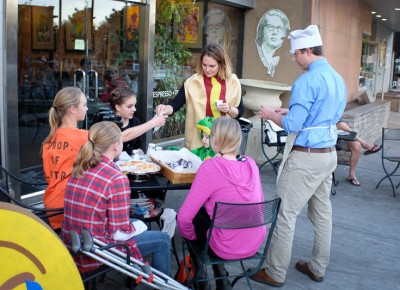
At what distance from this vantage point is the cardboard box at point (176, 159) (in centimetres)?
332

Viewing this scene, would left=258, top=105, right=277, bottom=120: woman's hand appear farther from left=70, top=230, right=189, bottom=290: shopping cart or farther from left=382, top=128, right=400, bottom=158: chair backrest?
left=382, top=128, right=400, bottom=158: chair backrest

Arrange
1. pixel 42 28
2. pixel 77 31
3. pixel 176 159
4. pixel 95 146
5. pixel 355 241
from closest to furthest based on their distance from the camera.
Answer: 1. pixel 95 146
2. pixel 176 159
3. pixel 355 241
4. pixel 42 28
5. pixel 77 31

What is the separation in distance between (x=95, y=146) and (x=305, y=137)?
61.2 inches

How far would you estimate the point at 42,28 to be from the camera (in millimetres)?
5316

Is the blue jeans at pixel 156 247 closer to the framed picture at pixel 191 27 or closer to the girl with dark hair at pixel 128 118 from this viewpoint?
the girl with dark hair at pixel 128 118

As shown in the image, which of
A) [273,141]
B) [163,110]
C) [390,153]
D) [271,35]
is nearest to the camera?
[163,110]

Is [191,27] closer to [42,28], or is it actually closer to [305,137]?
[42,28]

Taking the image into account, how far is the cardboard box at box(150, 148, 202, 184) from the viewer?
332 cm

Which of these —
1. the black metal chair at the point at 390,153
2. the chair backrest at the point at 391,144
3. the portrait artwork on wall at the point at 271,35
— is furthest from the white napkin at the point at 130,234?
the portrait artwork on wall at the point at 271,35

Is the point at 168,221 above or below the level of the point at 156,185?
below

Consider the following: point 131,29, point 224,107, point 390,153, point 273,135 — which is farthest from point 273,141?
point 390,153

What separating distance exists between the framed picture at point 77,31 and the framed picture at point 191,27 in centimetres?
196

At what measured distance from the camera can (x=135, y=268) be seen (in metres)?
2.54

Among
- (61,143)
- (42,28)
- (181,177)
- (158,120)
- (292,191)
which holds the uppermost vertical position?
(42,28)
